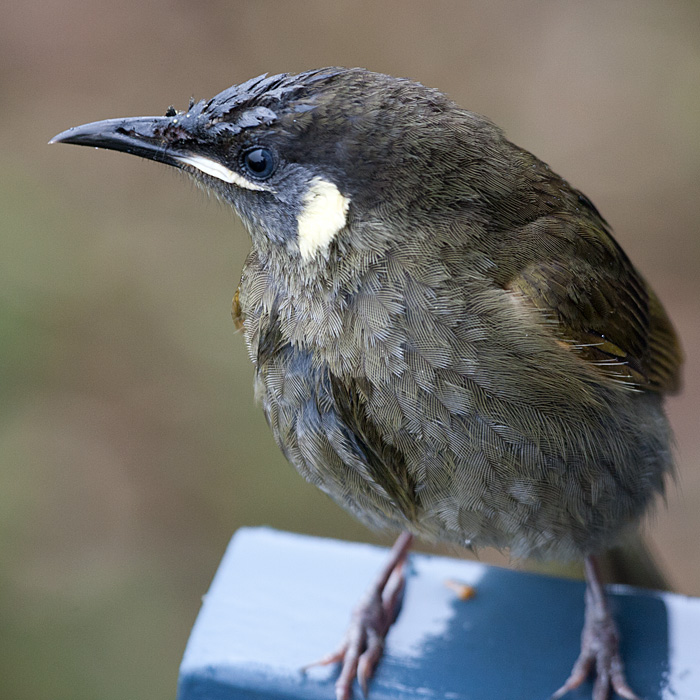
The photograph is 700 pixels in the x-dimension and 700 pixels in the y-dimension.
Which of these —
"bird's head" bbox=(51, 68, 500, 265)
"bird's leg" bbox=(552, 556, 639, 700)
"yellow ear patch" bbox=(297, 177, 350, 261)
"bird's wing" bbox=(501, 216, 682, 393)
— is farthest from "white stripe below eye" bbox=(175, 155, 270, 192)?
"bird's leg" bbox=(552, 556, 639, 700)

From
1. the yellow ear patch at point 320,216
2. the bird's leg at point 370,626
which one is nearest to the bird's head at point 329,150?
the yellow ear patch at point 320,216

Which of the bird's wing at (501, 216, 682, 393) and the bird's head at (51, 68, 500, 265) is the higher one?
the bird's head at (51, 68, 500, 265)

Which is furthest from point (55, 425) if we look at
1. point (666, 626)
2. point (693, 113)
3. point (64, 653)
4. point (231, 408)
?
point (693, 113)

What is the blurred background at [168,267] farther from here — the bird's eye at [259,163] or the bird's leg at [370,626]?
the bird's eye at [259,163]

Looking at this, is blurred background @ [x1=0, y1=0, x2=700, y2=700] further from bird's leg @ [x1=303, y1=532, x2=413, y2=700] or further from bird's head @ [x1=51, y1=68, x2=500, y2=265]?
bird's head @ [x1=51, y1=68, x2=500, y2=265]

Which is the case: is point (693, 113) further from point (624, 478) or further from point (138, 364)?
point (624, 478)

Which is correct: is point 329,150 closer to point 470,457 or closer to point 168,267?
point 470,457
